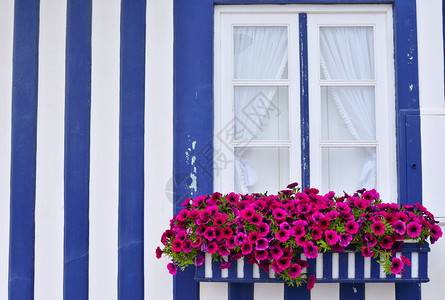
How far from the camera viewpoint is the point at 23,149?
10.6 feet

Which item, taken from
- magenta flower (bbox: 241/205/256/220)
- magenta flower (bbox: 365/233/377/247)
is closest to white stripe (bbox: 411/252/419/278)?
magenta flower (bbox: 365/233/377/247)

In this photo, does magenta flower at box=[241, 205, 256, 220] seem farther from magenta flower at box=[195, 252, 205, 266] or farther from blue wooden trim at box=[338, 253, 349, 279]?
blue wooden trim at box=[338, 253, 349, 279]

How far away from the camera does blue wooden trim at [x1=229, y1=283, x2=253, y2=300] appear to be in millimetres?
3133

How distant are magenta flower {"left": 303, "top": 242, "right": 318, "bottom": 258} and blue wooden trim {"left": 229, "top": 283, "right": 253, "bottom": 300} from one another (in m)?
0.47

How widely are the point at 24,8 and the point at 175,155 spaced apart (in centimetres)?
113

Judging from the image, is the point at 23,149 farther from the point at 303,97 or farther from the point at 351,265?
the point at 351,265

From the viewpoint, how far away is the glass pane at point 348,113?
3.26m

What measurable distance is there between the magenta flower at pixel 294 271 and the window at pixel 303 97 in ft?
1.84

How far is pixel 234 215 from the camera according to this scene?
9.43 feet

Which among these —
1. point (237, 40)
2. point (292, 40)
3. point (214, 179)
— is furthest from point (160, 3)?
point (214, 179)

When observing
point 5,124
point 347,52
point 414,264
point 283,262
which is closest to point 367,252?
point 414,264

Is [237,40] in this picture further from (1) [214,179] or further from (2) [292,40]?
(1) [214,179]

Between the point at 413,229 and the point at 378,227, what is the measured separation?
168 millimetres

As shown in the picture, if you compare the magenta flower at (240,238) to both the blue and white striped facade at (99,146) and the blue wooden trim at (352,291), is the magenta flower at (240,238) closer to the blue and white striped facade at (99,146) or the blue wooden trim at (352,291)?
the blue and white striped facade at (99,146)
